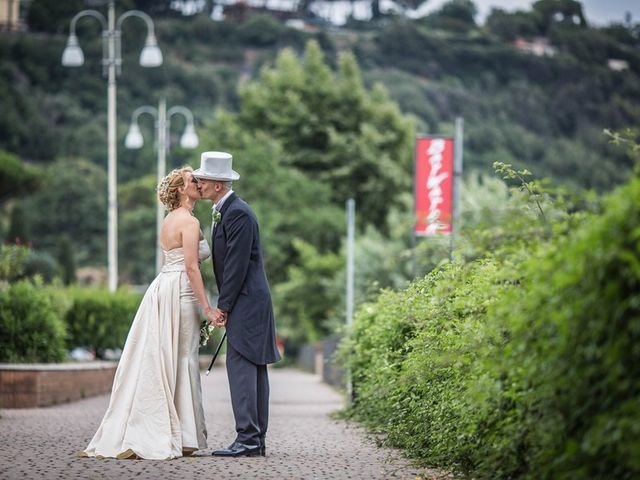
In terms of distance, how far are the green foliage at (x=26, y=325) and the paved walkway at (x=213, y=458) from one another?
107 inches

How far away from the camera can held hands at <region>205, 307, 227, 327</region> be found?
9969 millimetres

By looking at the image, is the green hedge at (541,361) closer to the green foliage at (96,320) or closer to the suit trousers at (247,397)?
the suit trousers at (247,397)

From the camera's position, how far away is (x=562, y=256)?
6160 millimetres

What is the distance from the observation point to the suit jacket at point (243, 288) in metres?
10.0

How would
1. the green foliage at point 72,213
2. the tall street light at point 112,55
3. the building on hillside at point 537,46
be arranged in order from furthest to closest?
the building on hillside at point 537,46
the green foliage at point 72,213
the tall street light at point 112,55

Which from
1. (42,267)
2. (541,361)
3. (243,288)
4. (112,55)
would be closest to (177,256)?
(243,288)

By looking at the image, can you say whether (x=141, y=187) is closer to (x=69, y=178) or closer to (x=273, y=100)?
(x=69, y=178)

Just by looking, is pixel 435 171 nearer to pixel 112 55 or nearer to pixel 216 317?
pixel 112 55

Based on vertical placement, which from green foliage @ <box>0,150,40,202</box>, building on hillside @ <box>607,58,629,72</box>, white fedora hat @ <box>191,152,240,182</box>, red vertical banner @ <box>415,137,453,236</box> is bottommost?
white fedora hat @ <box>191,152,240,182</box>

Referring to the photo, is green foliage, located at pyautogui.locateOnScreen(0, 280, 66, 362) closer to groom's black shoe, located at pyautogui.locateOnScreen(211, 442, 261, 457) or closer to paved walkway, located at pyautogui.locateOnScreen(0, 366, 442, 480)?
paved walkway, located at pyautogui.locateOnScreen(0, 366, 442, 480)

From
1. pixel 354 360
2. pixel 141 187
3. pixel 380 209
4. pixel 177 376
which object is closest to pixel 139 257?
pixel 141 187

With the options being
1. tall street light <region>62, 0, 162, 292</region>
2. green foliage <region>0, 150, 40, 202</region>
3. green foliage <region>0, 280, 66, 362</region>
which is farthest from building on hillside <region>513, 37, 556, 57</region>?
green foliage <region>0, 280, 66, 362</region>

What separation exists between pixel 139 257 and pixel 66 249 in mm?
18208

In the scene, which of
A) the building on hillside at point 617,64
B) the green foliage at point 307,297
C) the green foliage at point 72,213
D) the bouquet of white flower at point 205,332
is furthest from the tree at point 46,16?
the bouquet of white flower at point 205,332
